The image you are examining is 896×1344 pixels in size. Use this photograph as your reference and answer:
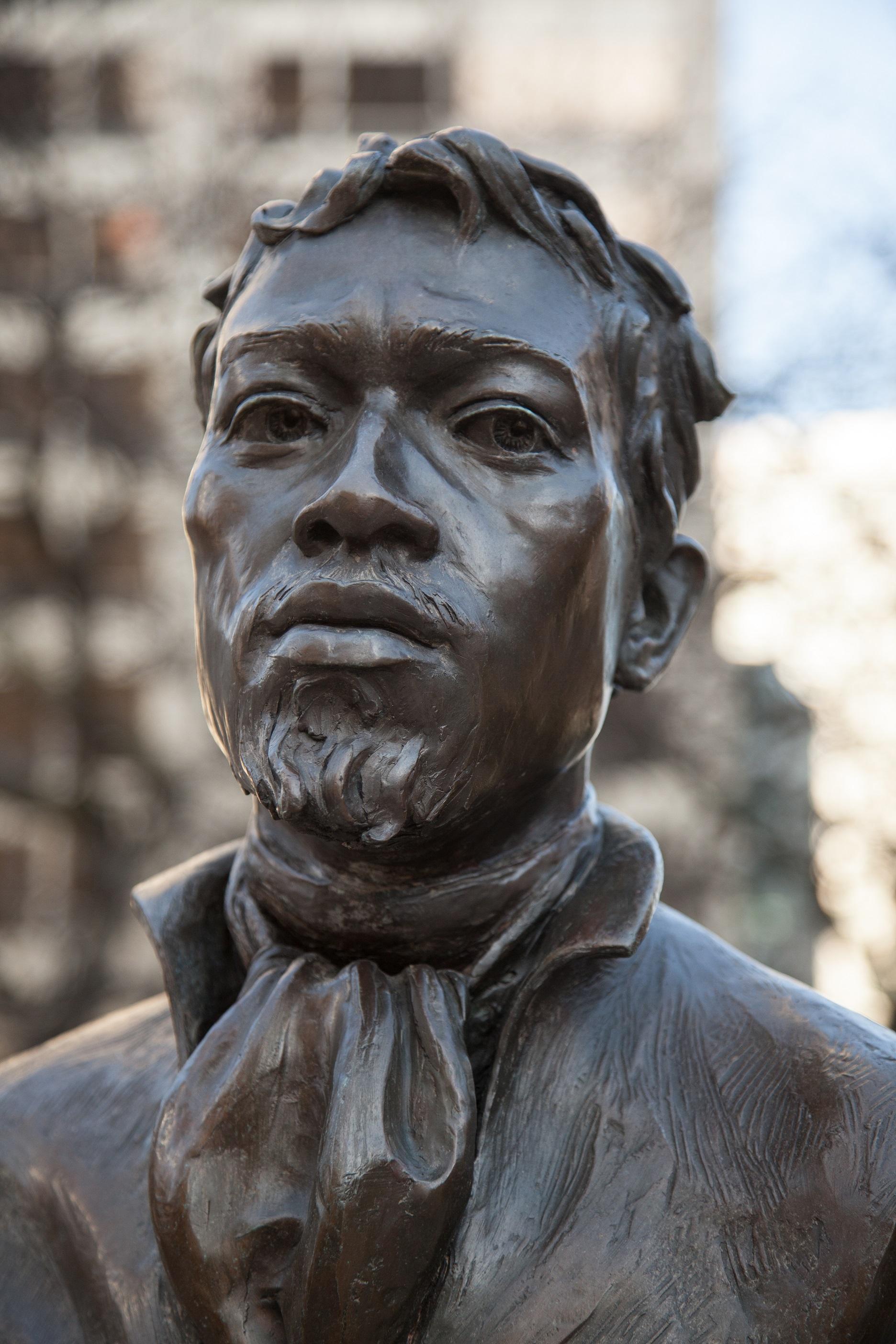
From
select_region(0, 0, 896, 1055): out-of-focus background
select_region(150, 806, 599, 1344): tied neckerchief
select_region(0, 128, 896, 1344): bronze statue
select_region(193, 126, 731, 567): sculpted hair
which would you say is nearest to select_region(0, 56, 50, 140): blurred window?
select_region(0, 0, 896, 1055): out-of-focus background

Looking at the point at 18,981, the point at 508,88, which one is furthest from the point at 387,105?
the point at 18,981

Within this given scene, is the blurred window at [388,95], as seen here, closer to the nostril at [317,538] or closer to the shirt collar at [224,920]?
the shirt collar at [224,920]

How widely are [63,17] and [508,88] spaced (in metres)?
3.18

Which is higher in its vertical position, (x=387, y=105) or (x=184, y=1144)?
(x=184, y=1144)

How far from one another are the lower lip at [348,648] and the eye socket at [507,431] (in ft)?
1.06

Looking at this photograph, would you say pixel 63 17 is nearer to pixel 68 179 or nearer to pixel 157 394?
pixel 68 179

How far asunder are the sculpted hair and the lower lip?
556 mm

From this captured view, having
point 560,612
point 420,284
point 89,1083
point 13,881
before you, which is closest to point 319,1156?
point 89,1083

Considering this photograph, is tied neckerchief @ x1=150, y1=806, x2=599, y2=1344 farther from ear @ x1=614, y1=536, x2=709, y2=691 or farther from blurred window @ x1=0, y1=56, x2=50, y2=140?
blurred window @ x1=0, y1=56, x2=50, y2=140

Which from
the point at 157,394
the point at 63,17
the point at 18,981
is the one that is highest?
the point at 63,17

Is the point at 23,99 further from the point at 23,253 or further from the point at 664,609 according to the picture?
the point at 664,609

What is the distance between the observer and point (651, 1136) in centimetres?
191

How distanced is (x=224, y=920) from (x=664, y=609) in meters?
0.86

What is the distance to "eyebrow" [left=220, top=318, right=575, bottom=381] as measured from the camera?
1898 mm
